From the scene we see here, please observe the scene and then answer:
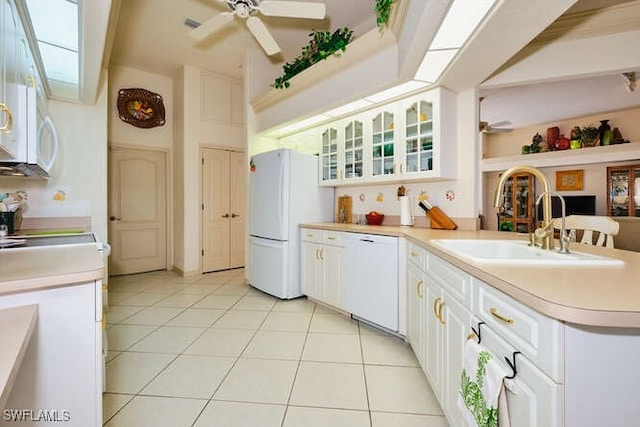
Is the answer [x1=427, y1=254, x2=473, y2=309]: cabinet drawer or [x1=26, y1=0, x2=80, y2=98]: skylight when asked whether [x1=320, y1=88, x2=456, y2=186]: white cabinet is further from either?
[x1=26, y1=0, x2=80, y2=98]: skylight

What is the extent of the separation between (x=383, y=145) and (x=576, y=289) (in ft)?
7.33

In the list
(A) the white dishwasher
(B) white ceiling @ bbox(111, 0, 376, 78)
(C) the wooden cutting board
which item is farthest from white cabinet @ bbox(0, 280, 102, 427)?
(B) white ceiling @ bbox(111, 0, 376, 78)

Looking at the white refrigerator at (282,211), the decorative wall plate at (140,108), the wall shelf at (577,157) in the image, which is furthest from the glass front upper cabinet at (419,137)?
the decorative wall plate at (140,108)

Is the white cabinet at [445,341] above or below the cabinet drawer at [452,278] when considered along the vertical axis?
below

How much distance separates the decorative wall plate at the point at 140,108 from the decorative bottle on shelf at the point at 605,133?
764 centimetres

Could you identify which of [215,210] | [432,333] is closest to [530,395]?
[432,333]

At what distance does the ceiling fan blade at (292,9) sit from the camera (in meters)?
2.21

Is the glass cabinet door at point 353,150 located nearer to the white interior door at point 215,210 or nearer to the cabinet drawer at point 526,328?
the cabinet drawer at point 526,328

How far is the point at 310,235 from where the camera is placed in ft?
10.5

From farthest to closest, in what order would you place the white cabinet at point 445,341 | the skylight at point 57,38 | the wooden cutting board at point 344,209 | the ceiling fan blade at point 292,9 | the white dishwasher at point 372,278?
the wooden cutting board at point 344,209 < the white dishwasher at point 372,278 < the ceiling fan blade at point 292,9 < the skylight at point 57,38 < the white cabinet at point 445,341

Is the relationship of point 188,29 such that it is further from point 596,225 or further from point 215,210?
point 596,225

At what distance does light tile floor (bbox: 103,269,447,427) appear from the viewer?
152 centimetres

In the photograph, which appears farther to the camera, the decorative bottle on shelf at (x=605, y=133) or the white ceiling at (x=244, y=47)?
the decorative bottle on shelf at (x=605, y=133)

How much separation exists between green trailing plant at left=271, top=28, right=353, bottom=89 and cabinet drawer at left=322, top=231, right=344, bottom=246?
167cm
